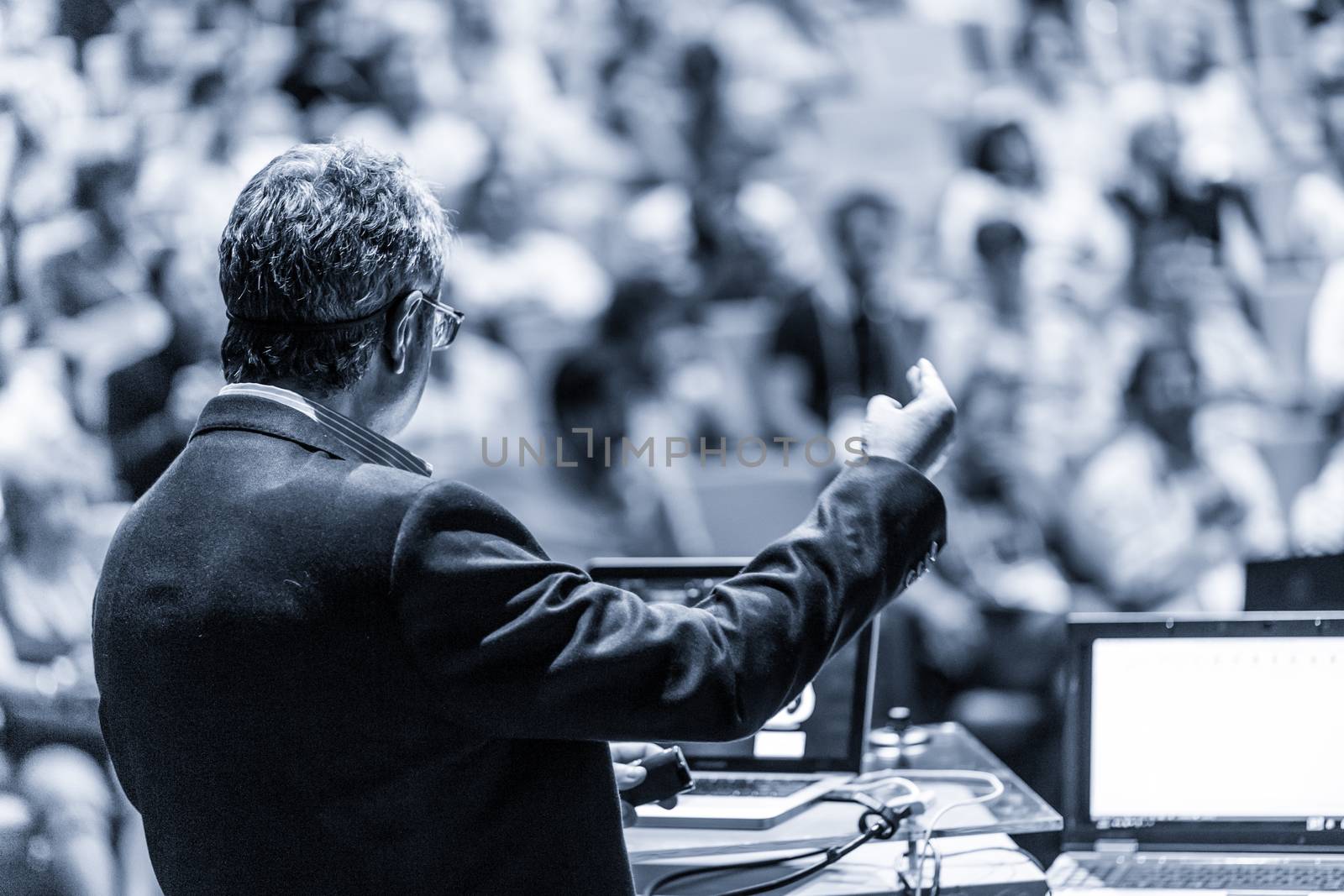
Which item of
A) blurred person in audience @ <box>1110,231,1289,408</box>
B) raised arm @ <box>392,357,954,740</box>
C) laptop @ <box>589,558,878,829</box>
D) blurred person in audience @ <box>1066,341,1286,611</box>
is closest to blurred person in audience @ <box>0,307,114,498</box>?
laptop @ <box>589,558,878,829</box>

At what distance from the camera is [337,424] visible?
83 cm

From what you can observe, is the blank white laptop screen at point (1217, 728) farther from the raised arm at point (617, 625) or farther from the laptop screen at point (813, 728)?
the raised arm at point (617, 625)

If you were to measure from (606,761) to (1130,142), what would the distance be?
2.62 meters

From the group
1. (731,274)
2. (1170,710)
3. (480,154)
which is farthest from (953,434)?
(480,154)

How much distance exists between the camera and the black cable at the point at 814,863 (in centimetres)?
121

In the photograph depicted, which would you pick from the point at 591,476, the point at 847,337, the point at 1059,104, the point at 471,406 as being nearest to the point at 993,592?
the point at 847,337

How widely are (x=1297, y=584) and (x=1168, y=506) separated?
150 cm

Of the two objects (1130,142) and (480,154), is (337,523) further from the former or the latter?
(1130,142)

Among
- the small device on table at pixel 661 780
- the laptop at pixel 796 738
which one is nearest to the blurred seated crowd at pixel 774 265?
the laptop at pixel 796 738

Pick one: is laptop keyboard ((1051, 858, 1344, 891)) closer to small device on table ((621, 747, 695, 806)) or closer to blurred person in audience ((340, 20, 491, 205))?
small device on table ((621, 747, 695, 806))

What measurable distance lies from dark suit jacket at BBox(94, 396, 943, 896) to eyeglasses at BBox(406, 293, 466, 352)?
137 mm

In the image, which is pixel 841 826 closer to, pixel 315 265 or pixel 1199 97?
pixel 315 265

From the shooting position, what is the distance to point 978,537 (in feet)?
9.27

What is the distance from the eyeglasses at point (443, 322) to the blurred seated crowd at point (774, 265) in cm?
185
